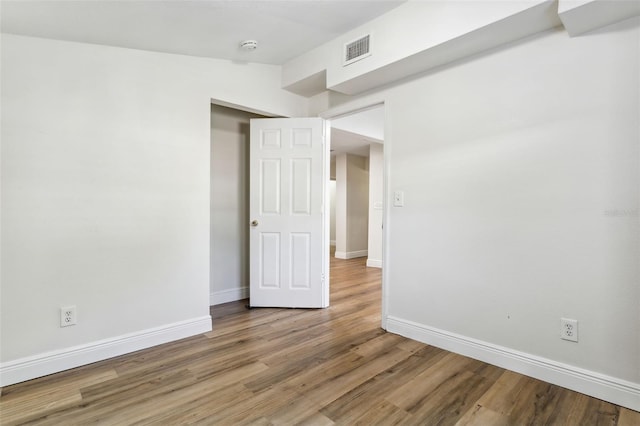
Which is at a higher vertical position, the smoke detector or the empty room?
the smoke detector

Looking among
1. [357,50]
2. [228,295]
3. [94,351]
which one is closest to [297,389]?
[94,351]

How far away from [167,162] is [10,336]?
57.2 inches

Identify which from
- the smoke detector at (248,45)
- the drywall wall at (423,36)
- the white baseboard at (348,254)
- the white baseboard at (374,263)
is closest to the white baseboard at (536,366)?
the drywall wall at (423,36)

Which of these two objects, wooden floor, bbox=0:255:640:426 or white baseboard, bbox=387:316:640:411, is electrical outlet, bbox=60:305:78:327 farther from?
white baseboard, bbox=387:316:640:411

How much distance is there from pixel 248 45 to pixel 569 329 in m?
2.96

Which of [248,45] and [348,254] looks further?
[348,254]

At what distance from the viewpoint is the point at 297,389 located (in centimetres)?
187

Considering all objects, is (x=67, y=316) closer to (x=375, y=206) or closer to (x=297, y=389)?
(x=297, y=389)

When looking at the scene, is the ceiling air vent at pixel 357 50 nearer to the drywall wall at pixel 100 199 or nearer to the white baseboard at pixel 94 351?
the drywall wall at pixel 100 199

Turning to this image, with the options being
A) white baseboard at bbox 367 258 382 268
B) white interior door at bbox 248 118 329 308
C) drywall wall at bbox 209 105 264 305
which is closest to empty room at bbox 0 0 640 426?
white interior door at bbox 248 118 329 308

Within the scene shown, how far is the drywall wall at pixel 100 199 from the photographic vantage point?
1.97 m

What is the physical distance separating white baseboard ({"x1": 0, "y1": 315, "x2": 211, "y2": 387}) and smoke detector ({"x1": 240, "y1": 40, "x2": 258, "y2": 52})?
2.28 metres

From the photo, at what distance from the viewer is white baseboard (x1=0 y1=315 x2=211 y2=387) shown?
1.96 meters

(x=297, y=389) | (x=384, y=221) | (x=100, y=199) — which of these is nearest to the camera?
(x=297, y=389)
